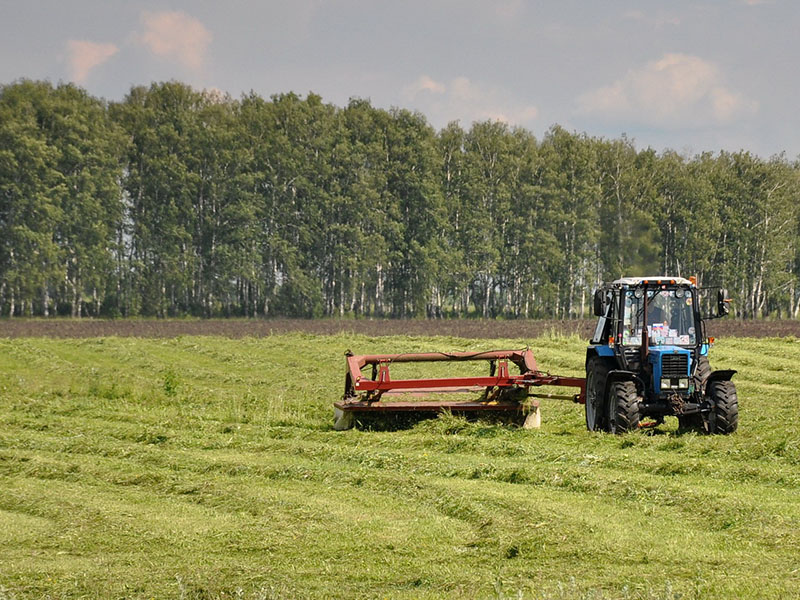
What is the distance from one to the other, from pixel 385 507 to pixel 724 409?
578 cm

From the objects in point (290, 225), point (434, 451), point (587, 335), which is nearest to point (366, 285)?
point (290, 225)

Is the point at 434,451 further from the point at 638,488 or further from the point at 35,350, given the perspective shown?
the point at 35,350

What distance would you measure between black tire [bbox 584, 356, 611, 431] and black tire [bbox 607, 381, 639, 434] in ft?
1.60

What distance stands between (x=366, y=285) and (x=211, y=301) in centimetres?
1048

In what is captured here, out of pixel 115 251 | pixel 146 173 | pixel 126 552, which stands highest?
pixel 146 173

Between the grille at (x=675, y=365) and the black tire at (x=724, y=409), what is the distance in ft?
1.94

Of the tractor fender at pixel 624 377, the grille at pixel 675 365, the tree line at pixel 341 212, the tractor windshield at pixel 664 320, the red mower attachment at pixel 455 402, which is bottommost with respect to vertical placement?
the red mower attachment at pixel 455 402

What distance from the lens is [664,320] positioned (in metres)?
14.8

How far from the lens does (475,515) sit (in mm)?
9445

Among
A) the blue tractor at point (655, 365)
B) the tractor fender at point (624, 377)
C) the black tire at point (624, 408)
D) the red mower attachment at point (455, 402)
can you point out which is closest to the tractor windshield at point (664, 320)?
the blue tractor at point (655, 365)

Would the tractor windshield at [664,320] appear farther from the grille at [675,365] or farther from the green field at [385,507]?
the green field at [385,507]

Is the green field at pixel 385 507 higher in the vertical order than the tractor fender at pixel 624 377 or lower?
lower

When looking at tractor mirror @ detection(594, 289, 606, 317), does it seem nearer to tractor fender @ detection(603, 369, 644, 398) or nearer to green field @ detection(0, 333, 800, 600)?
tractor fender @ detection(603, 369, 644, 398)

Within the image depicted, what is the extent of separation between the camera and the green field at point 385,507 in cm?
767
